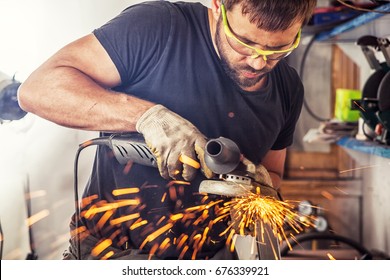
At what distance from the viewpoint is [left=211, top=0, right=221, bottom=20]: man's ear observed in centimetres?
196

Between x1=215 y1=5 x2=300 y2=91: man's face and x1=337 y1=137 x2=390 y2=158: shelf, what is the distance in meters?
0.32

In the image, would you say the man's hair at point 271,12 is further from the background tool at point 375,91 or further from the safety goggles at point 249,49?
the background tool at point 375,91

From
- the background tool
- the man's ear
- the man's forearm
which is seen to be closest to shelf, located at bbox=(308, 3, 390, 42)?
the background tool

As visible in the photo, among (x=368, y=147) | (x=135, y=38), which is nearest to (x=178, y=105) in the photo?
Answer: (x=135, y=38)

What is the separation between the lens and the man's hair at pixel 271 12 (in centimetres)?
192

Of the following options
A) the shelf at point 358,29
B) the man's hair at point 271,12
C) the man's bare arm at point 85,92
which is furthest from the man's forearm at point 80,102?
the shelf at point 358,29

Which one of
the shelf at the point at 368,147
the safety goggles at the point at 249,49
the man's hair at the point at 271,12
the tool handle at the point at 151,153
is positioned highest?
the man's hair at the point at 271,12

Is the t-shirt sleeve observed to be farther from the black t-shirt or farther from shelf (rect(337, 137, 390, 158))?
shelf (rect(337, 137, 390, 158))

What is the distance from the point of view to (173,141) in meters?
1.93

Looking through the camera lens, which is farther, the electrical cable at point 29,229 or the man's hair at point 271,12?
the electrical cable at point 29,229

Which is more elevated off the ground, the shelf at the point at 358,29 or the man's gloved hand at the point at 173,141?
the shelf at the point at 358,29

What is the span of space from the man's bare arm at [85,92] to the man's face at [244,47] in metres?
0.27

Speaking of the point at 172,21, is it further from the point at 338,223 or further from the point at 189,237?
the point at 338,223
